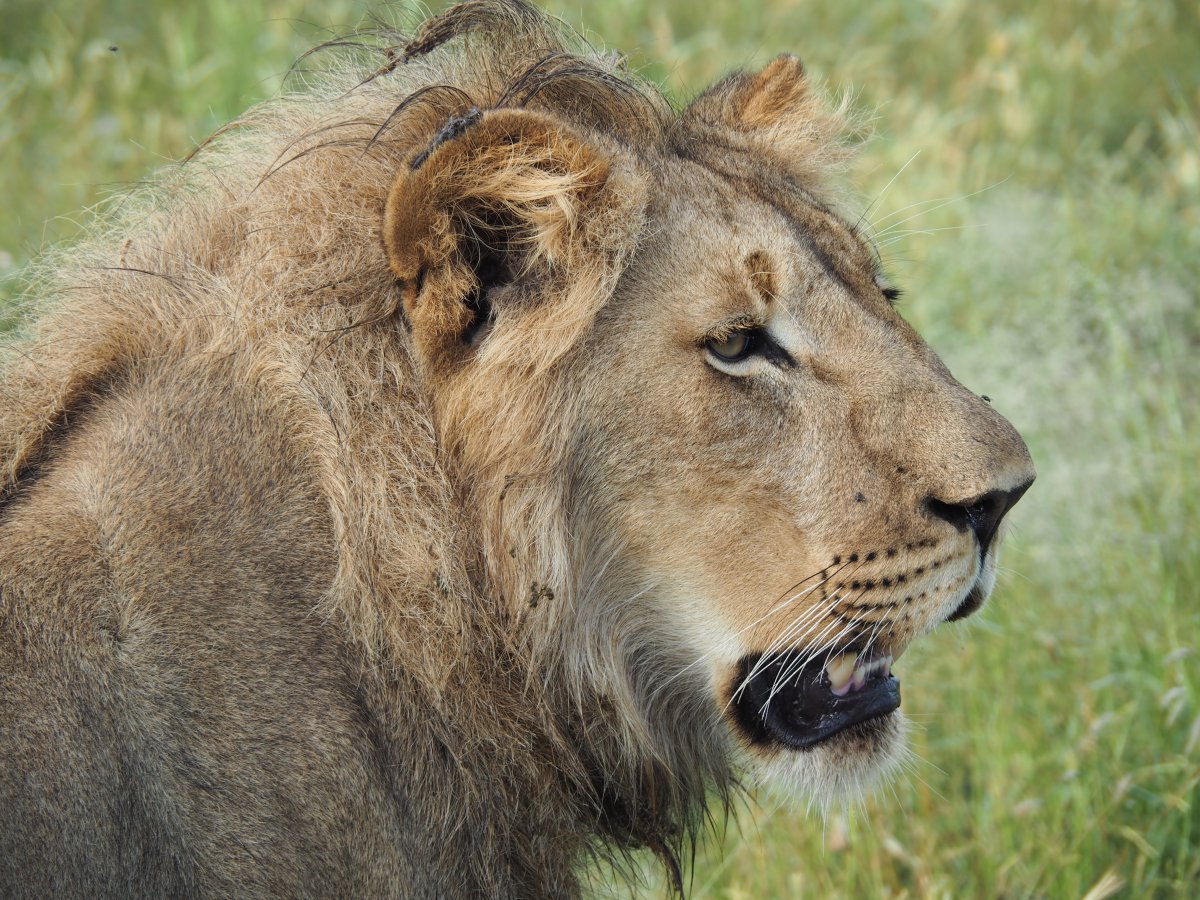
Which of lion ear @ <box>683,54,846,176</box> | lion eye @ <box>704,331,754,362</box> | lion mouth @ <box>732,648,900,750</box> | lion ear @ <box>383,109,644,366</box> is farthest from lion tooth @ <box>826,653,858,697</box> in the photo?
lion ear @ <box>683,54,846,176</box>

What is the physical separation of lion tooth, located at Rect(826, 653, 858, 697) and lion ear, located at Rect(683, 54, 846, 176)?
1167mm

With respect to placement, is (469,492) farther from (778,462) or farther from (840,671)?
(840,671)

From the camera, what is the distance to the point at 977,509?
261 cm

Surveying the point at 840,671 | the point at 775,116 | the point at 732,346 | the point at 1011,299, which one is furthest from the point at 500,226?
the point at 1011,299

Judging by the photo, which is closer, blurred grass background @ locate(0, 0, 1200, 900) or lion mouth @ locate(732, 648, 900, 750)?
lion mouth @ locate(732, 648, 900, 750)

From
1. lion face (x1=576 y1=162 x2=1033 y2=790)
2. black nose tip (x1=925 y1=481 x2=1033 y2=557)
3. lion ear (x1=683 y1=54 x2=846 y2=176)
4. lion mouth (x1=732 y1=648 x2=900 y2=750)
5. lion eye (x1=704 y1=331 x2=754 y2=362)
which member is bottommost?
lion mouth (x1=732 y1=648 x2=900 y2=750)

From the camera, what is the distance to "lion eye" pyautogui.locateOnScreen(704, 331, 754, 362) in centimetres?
264

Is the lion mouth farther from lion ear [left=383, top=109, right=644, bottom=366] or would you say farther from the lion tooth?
lion ear [left=383, top=109, right=644, bottom=366]

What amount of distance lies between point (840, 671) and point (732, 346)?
70cm

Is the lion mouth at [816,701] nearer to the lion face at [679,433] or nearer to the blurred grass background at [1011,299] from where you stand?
the lion face at [679,433]

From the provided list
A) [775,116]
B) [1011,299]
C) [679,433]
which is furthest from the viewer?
[1011,299]

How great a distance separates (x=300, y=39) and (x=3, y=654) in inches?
206

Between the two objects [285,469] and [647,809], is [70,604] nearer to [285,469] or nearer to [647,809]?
[285,469]

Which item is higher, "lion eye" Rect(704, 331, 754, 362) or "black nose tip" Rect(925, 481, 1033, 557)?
"lion eye" Rect(704, 331, 754, 362)
